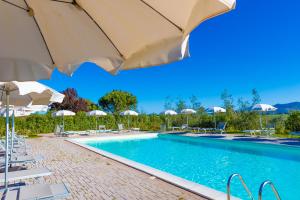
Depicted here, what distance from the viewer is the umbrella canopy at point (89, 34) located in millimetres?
1824

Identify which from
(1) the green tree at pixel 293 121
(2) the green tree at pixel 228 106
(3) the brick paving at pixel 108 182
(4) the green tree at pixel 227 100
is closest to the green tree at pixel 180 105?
(2) the green tree at pixel 228 106

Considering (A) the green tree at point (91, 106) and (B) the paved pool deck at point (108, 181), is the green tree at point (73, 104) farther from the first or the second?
(B) the paved pool deck at point (108, 181)

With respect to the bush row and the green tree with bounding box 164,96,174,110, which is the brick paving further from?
the green tree with bounding box 164,96,174,110

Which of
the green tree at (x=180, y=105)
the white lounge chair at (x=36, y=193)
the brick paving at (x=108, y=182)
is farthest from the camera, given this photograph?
the green tree at (x=180, y=105)

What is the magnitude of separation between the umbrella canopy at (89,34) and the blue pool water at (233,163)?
557 centimetres

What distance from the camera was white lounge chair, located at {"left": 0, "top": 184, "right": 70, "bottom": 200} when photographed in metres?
3.94

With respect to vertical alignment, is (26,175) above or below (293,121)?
below

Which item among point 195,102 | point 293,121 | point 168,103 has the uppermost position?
point 168,103

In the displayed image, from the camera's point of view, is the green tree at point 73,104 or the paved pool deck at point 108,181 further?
the green tree at point 73,104

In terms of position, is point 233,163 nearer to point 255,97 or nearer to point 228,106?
point 255,97

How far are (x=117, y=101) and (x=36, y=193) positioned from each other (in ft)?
118

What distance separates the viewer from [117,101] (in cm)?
3991

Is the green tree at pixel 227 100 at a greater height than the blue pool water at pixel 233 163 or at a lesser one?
greater

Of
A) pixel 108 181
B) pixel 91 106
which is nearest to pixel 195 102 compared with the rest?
pixel 108 181
